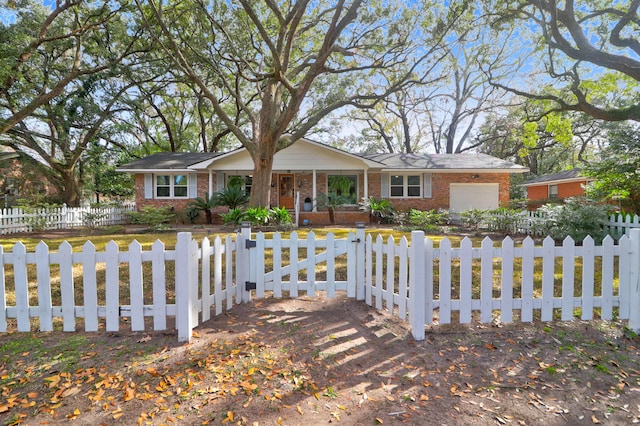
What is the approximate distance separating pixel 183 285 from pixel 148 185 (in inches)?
639

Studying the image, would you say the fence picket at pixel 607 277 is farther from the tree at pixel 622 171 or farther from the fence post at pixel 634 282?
the tree at pixel 622 171

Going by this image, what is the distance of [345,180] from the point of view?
17766 millimetres

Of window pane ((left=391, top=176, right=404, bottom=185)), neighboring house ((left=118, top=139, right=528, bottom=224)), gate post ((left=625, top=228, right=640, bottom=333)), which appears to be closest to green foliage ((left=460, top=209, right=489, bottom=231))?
neighboring house ((left=118, top=139, right=528, bottom=224))

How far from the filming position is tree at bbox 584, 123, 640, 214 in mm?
9070

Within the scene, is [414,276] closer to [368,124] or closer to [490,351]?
[490,351]

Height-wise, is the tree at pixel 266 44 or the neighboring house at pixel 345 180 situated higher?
the tree at pixel 266 44

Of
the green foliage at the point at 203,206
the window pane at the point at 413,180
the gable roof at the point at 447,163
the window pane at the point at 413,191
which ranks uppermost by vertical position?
the gable roof at the point at 447,163

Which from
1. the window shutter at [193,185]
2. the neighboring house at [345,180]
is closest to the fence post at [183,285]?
the neighboring house at [345,180]

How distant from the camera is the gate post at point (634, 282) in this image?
325 cm

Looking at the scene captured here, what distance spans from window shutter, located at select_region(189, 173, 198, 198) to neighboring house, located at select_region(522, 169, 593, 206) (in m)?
19.4

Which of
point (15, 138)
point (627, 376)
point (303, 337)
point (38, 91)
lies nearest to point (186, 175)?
point (38, 91)

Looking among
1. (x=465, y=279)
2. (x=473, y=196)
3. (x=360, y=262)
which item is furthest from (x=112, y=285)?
(x=473, y=196)

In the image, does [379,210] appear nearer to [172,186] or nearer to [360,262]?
[172,186]

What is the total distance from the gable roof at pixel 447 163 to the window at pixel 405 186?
2.49 feet
